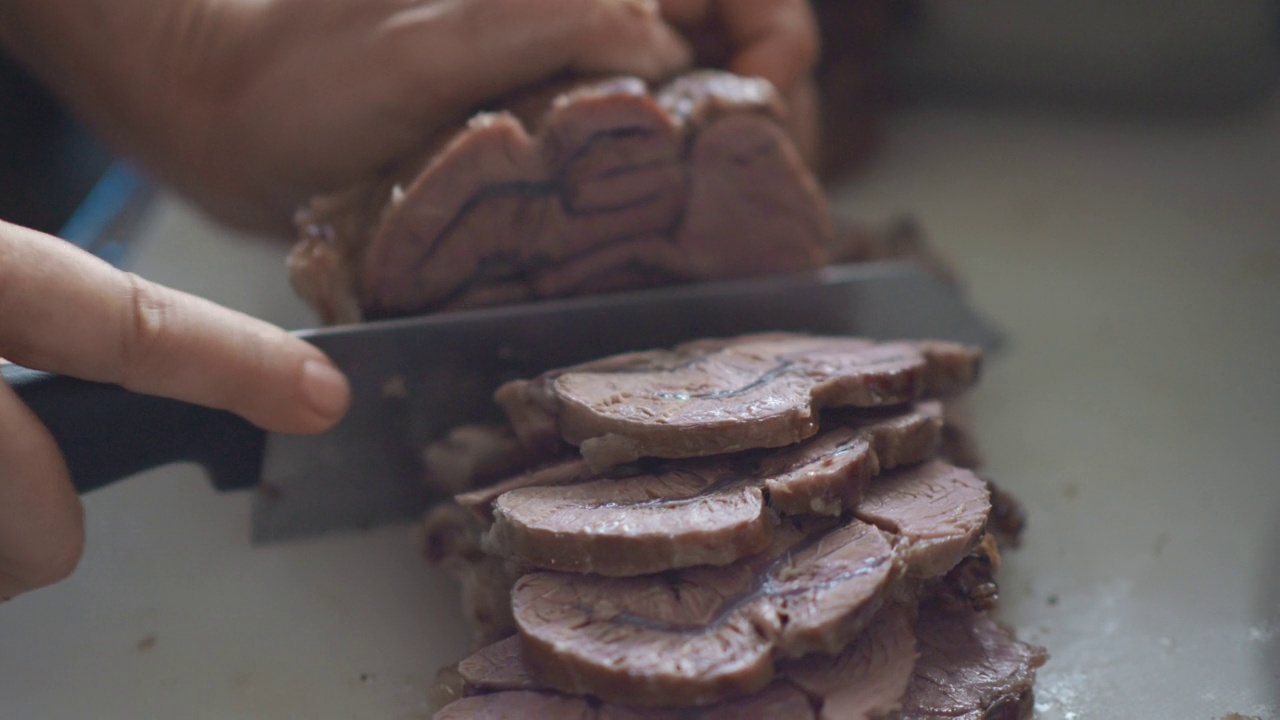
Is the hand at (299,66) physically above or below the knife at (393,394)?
above

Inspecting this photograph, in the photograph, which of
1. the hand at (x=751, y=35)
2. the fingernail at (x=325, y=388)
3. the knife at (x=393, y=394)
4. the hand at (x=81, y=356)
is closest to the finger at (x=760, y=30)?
the hand at (x=751, y=35)

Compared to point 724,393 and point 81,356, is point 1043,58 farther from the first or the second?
point 81,356

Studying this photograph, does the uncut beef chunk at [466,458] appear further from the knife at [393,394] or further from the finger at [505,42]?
the finger at [505,42]

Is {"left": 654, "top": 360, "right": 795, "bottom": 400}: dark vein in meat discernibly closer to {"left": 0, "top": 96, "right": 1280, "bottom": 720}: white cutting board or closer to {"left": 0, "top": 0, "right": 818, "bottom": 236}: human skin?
{"left": 0, "top": 96, "right": 1280, "bottom": 720}: white cutting board

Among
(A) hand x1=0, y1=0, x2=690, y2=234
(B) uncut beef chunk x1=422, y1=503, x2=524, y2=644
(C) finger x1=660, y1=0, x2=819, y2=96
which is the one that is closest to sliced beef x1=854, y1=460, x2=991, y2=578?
(B) uncut beef chunk x1=422, y1=503, x2=524, y2=644

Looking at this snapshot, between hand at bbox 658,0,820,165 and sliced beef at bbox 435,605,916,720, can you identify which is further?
hand at bbox 658,0,820,165

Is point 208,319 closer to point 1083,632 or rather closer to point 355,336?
point 355,336
